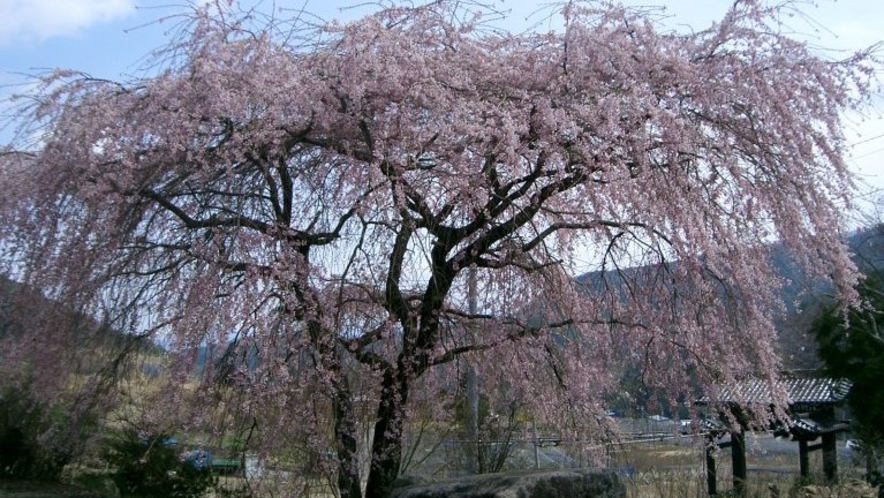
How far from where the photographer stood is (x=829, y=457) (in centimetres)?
1342

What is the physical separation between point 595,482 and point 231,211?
3.80m

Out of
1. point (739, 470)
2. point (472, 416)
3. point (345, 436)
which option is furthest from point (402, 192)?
point (739, 470)

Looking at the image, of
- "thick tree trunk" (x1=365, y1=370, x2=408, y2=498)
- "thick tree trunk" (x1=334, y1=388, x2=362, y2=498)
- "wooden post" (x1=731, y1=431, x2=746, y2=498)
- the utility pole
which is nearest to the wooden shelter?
"wooden post" (x1=731, y1=431, x2=746, y2=498)

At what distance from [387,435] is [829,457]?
9.06 m

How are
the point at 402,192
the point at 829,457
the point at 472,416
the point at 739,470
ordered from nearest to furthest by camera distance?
the point at 402,192, the point at 472,416, the point at 739,470, the point at 829,457

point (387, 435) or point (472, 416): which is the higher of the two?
point (472, 416)

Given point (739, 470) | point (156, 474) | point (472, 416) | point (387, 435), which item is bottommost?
point (156, 474)

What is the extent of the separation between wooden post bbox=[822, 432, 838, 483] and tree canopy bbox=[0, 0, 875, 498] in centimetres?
670

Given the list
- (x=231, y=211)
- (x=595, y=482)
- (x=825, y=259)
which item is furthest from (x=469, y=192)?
(x=825, y=259)

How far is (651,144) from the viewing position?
266 inches

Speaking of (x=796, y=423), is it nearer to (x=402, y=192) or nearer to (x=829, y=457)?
(x=829, y=457)

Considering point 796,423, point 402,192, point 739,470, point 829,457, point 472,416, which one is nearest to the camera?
point 402,192

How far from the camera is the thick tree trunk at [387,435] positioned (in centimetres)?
766

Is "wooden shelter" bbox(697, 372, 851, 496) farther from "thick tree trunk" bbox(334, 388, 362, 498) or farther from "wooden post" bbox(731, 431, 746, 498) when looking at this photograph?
"thick tree trunk" bbox(334, 388, 362, 498)
